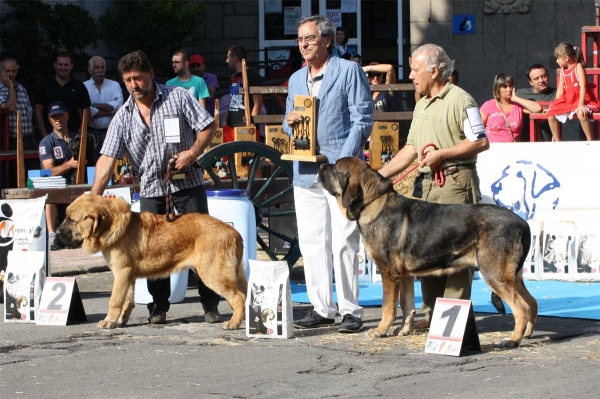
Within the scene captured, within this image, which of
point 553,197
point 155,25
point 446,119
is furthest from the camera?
point 155,25

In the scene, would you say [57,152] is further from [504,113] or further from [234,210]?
[504,113]

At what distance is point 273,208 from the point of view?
11.6 metres

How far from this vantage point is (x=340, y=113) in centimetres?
801

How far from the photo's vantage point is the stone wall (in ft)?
62.0

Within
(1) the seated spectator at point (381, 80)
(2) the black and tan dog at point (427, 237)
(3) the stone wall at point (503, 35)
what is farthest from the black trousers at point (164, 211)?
(3) the stone wall at point (503, 35)

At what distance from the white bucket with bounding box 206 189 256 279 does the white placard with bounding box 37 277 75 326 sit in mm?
1638

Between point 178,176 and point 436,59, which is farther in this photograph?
point 178,176

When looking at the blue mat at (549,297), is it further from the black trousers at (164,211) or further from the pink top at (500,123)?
the pink top at (500,123)

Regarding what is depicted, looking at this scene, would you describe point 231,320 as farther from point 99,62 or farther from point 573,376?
point 99,62

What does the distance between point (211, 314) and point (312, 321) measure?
34.0 inches

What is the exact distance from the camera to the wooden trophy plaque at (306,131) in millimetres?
7930

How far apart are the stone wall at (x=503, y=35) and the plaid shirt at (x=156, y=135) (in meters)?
11.4

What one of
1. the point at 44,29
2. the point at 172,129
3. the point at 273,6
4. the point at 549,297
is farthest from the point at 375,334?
the point at 273,6

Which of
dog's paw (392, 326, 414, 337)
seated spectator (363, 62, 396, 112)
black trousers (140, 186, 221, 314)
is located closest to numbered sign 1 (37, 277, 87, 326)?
black trousers (140, 186, 221, 314)
